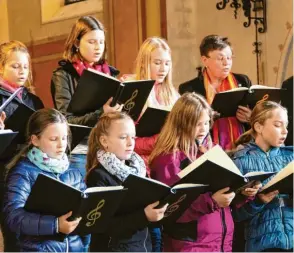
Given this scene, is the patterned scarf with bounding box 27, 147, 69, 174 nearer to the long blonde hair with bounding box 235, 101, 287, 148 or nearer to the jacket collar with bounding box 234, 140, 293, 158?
the jacket collar with bounding box 234, 140, 293, 158

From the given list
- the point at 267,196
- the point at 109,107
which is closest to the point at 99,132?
the point at 109,107

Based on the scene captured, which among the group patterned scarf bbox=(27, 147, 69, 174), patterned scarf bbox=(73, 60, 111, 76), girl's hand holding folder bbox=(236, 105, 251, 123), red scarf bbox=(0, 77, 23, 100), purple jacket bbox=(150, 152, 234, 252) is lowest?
purple jacket bbox=(150, 152, 234, 252)

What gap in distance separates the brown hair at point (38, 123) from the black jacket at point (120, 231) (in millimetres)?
306

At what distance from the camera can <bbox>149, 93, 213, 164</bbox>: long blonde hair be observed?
4609 mm

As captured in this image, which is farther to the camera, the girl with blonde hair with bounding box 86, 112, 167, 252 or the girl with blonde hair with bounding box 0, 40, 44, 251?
the girl with blonde hair with bounding box 0, 40, 44, 251

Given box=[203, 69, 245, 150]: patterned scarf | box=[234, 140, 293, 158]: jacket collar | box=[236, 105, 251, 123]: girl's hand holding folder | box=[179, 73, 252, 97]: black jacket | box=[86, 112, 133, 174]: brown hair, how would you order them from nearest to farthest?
box=[86, 112, 133, 174]: brown hair
box=[234, 140, 293, 158]: jacket collar
box=[236, 105, 251, 123]: girl's hand holding folder
box=[203, 69, 245, 150]: patterned scarf
box=[179, 73, 252, 97]: black jacket

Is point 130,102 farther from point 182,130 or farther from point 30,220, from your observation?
point 30,220

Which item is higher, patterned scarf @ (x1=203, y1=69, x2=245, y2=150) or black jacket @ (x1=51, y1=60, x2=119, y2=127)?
black jacket @ (x1=51, y1=60, x2=119, y2=127)

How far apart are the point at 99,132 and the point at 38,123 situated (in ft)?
1.05

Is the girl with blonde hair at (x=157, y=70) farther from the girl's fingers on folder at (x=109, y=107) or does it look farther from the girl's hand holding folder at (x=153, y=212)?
the girl's hand holding folder at (x=153, y=212)

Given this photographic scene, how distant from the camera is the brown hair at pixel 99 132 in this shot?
4.43 meters

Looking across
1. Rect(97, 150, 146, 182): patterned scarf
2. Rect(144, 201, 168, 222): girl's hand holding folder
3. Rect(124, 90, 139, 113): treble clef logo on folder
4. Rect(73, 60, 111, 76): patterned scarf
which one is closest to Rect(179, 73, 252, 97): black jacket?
Rect(73, 60, 111, 76): patterned scarf

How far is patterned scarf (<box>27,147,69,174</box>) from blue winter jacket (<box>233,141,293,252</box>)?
99 cm

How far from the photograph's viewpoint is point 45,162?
424 centimetres
